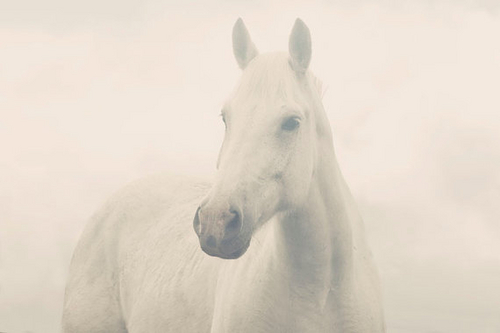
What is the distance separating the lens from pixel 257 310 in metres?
3.99

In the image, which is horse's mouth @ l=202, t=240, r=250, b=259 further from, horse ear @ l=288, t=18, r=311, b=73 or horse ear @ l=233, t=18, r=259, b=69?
horse ear @ l=233, t=18, r=259, b=69

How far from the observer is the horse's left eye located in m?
3.77

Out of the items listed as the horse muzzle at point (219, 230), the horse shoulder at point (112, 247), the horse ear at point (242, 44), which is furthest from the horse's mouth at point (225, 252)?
the horse shoulder at point (112, 247)

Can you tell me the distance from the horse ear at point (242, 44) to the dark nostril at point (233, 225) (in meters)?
1.47

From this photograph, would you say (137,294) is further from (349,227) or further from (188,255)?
(349,227)

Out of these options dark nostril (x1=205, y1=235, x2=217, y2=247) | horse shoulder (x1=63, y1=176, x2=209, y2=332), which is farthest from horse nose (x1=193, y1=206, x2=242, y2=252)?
horse shoulder (x1=63, y1=176, x2=209, y2=332)

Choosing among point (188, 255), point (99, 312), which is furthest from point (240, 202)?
point (99, 312)

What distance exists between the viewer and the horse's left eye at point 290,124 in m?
3.77

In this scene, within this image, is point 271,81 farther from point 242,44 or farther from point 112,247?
point 112,247

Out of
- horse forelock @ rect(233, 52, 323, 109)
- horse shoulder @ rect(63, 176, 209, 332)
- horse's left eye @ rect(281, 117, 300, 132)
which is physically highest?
horse forelock @ rect(233, 52, 323, 109)

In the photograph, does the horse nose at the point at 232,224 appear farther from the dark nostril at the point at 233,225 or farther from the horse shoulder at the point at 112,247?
the horse shoulder at the point at 112,247

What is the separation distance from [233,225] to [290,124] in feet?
2.51

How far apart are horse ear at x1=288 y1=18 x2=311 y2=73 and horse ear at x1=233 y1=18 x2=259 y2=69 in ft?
1.28

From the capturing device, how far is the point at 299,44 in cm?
419
